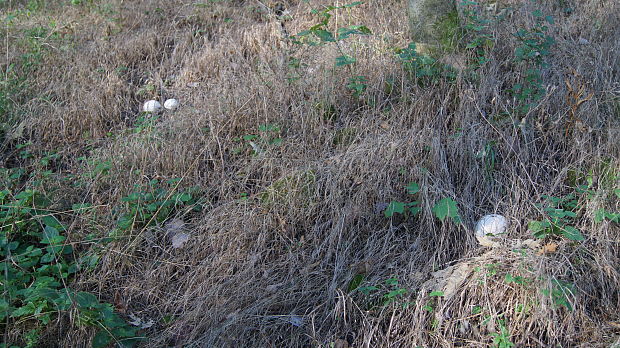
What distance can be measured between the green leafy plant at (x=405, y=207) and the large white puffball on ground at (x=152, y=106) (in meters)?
2.15

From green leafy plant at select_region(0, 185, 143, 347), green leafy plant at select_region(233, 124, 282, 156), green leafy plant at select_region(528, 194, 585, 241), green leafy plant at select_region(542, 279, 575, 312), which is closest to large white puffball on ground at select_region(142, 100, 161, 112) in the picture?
green leafy plant at select_region(233, 124, 282, 156)

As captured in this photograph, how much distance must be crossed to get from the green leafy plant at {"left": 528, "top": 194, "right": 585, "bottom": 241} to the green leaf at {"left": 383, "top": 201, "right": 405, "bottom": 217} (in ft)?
2.13

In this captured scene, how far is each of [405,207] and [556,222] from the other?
0.76 meters

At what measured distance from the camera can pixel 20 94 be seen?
163 inches

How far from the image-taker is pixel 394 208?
2.85m

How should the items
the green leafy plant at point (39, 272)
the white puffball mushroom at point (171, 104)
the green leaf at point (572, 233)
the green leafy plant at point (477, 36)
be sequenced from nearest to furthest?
1. the green leafy plant at point (39, 272)
2. the green leaf at point (572, 233)
3. the green leafy plant at point (477, 36)
4. the white puffball mushroom at point (171, 104)

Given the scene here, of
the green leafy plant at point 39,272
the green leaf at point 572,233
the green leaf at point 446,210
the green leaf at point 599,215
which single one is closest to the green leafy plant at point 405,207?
the green leaf at point 446,210

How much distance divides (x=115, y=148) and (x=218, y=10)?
1.99 m

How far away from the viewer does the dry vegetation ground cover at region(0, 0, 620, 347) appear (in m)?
2.49

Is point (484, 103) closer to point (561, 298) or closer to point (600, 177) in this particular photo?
point (600, 177)

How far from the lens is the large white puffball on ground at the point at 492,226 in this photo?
279 cm

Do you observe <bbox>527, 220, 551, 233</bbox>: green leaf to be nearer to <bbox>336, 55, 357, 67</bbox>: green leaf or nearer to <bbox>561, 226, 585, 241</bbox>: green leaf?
<bbox>561, 226, 585, 241</bbox>: green leaf

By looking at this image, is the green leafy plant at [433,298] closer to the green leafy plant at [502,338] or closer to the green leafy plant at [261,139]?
the green leafy plant at [502,338]

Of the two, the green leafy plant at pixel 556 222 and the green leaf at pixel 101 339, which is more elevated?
the green leafy plant at pixel 556 222
